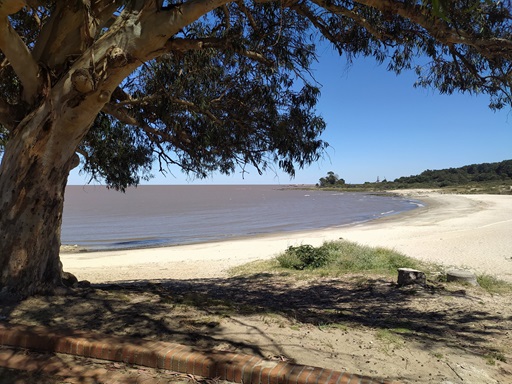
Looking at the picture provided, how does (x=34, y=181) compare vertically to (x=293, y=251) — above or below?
above

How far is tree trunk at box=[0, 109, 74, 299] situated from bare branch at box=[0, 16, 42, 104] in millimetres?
423

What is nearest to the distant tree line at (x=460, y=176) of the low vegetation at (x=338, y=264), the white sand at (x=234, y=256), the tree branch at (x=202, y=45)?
the white sand at (x=234, y=256)

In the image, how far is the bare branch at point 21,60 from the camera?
4152 mm

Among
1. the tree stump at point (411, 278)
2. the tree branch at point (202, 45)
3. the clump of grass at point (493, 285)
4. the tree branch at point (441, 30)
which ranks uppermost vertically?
the tree branch at point (202, 45)

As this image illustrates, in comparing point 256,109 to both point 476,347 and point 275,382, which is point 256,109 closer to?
point 476,347

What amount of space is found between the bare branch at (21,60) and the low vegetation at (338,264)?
645 cm

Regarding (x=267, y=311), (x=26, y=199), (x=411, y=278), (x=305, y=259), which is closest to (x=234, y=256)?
(x=305, y=259)

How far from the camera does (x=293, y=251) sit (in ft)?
37.9

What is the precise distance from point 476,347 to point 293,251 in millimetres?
7364

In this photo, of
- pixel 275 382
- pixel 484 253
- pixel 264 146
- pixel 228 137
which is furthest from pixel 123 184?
pixel 484 253

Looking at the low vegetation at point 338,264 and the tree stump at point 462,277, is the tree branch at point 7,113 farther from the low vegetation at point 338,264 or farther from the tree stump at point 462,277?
the tree stump at point 462,277

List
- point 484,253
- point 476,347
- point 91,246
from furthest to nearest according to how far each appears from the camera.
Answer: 1. point 91,246
2. point 484,253
3. point 476,347

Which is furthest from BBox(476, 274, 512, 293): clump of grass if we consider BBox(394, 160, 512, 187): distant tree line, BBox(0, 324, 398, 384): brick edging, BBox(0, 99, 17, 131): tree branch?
BBox(394, 160, 512, 187): distant tree line

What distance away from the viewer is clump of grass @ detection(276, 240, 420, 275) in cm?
977
